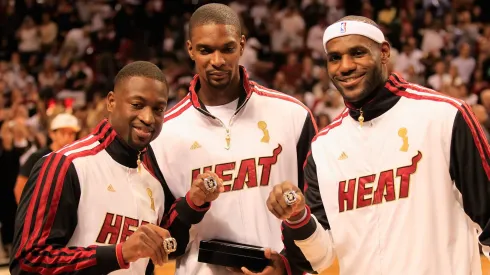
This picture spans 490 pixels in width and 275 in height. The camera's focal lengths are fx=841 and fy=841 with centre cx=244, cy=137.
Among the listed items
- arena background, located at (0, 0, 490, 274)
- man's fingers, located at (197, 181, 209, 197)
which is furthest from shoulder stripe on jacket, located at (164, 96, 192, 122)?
arena background, located at (0, 0, 490, 274)

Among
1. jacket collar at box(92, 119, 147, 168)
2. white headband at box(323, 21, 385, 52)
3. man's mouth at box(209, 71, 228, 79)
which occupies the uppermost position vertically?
white headband at box(323, 21, 385, 52)

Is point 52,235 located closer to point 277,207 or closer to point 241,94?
point 277,207

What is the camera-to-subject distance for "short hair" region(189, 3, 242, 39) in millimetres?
4219

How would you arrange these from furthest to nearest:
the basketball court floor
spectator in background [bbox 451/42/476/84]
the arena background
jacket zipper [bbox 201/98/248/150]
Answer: spectator in background [bbox 451/42/476/84], the arena background, the basketball court floor, jacket zipper [bbox 201/98/248/150]

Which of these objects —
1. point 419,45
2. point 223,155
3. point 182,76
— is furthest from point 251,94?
point 419,45

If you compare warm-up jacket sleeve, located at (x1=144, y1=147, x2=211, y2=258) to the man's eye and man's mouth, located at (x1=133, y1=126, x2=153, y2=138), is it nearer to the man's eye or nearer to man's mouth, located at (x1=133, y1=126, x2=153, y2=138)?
man's mouth, located at (x1=133, y1=126, x2=153, y2=138)

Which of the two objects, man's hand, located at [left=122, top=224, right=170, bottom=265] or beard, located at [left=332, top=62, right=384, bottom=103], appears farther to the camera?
beard, located at [left=332, top=62, right=384, bottom=103]

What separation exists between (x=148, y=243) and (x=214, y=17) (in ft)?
4.27

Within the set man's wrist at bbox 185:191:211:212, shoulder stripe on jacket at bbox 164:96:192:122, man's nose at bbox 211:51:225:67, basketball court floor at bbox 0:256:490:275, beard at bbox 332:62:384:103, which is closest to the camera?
beard at bbox 332:62:384:103

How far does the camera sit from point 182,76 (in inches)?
574

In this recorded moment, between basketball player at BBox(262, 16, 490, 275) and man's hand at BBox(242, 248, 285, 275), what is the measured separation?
19 centimetres

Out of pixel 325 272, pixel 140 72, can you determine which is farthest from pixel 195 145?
pixel 325 272

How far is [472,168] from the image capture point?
3561 mm

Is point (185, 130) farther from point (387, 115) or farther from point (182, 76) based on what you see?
point (182, 76)
